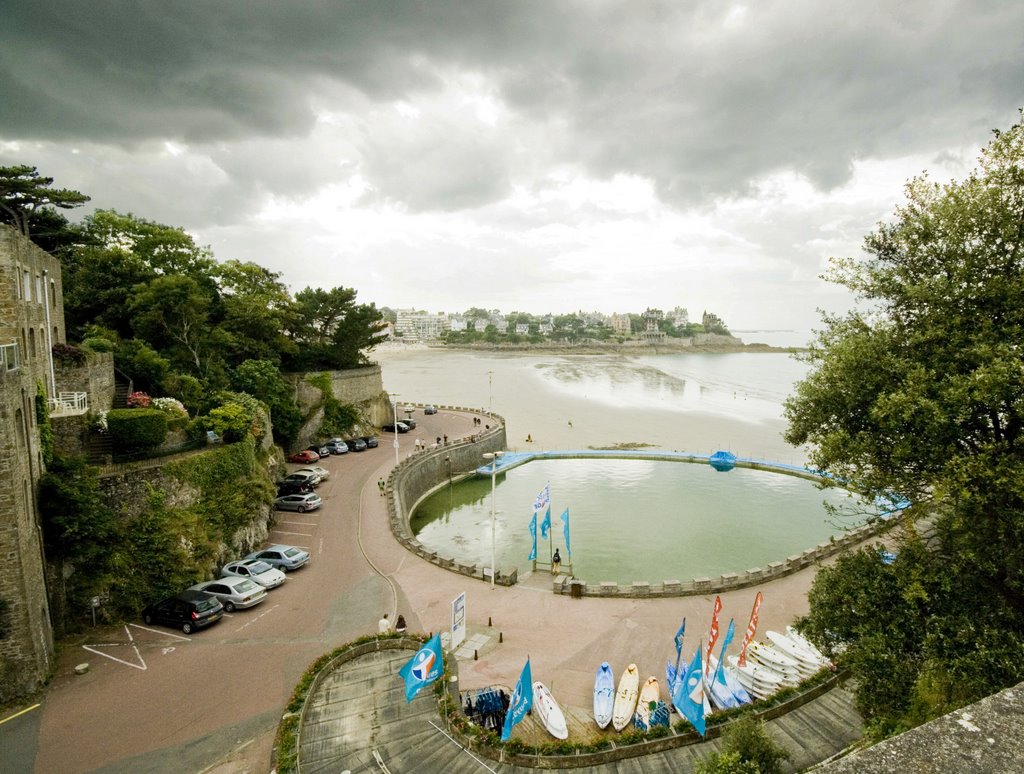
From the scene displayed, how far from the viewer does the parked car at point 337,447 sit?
41.0 metres

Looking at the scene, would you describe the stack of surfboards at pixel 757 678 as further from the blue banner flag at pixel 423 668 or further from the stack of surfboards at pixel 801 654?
the blue banner flag at pixel 423 668

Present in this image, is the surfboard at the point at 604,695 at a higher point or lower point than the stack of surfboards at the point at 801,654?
lower

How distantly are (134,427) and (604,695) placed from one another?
69.3 feet

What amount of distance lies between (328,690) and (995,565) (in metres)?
14.6

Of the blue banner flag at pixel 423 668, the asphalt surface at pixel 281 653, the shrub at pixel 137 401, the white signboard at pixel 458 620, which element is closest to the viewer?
the blue banner flag at pixel 423 668

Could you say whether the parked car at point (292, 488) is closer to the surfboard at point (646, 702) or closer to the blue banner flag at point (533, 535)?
the blue banner flag at point (533, 535)

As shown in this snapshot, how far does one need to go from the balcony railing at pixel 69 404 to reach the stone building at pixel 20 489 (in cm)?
196

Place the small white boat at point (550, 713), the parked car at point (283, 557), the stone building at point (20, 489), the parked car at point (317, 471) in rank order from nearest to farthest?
the small white boat at point (550, 713) → the stone building at point (20, 489) → the parked car at point (283, 557) → the parked car at point (317, 471)

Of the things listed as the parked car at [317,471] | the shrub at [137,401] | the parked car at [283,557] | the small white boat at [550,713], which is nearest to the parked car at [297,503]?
the parked car at [317,471]

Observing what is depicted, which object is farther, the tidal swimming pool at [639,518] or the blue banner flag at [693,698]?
the tidal swimming pool at [639,518]

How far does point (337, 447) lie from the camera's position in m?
41.1

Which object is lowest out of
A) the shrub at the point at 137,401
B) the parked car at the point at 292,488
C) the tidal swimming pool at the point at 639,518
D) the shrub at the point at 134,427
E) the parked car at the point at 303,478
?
the tidal swimming pool at the point at 639,518

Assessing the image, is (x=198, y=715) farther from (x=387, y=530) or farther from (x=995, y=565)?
(x=995, y=565)

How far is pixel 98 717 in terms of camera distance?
45.5 ft
